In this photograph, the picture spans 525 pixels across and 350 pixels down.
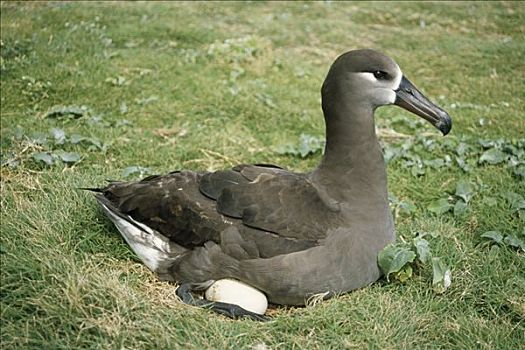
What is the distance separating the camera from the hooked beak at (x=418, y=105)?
3.02 metres

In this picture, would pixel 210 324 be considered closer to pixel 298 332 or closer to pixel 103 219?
pixel 298 332

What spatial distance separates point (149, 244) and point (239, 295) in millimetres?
495

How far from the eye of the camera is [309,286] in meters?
2.79

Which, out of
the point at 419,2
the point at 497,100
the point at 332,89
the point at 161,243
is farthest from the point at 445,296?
the point at 419,2

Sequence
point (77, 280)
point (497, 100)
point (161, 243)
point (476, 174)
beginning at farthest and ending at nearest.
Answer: point (497, 100)
point (476, 174)
point (161, 243)
point (77, 280)

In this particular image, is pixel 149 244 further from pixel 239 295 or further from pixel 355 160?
pixel 355 160

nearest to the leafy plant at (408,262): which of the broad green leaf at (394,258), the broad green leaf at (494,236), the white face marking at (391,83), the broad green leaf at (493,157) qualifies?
the broad green leaf at (394,258)

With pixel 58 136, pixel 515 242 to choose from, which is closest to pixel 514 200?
pixel 515 242

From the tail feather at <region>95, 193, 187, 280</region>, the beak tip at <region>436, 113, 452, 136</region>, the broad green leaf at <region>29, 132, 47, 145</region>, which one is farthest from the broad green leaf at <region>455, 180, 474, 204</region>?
the broad green leaf at <region>29, 132, 47, 145</region>

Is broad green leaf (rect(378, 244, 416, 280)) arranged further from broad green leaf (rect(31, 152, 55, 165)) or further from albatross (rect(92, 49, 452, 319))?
broad green leaf (rect(31, 152, 55, 165))

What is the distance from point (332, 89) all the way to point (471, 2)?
22.4 ft

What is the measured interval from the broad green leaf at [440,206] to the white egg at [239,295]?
1384 mm

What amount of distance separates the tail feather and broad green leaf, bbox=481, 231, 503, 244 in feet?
5.00

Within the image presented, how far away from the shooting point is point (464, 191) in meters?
3.89
